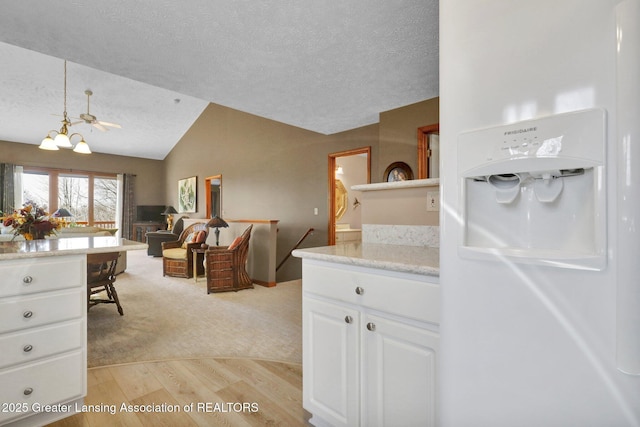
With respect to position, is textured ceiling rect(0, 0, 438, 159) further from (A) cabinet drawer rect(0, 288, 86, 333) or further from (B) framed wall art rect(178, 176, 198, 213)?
(B) framed wall art rect(178, 176, 198, 213)

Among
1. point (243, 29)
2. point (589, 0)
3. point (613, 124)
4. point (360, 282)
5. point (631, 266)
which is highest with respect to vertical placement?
point (243, 29)

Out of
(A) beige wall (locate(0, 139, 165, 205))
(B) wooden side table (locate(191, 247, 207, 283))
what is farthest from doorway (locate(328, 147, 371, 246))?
(A) beige wall (locate(0, 139, 165, 205))

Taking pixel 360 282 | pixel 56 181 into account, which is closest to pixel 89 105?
pixel 56 181

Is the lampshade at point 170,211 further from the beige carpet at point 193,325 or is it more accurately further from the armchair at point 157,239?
the beige carpet at point 193,325

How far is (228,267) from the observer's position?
4.32 m

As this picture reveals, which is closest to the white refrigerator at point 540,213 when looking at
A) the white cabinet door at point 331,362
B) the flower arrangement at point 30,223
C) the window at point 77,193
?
the white cabinet door at point 331,362

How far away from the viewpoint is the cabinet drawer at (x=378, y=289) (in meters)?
1.07

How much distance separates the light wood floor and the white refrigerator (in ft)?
3.83

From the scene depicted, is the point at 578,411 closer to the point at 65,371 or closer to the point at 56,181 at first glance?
the point at 65,371

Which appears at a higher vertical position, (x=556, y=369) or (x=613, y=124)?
(x=613, y=124)

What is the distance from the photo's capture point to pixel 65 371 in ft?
5.20

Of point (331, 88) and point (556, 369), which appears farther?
point (331, 88)

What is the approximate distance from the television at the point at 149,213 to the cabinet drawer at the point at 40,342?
857 cm

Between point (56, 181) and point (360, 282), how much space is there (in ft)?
32.3
